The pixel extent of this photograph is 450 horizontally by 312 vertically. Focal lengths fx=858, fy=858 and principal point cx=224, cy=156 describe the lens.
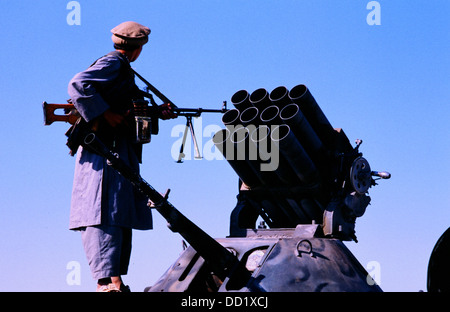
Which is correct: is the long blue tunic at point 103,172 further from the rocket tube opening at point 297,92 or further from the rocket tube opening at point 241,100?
the rocket tube opening at point 297,92

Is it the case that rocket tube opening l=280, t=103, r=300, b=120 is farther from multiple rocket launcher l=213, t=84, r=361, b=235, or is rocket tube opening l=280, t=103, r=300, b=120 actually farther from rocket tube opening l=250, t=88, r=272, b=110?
rocket tube opening l=250, t=88, r=272, b=110

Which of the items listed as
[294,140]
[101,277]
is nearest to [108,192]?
[101,277]

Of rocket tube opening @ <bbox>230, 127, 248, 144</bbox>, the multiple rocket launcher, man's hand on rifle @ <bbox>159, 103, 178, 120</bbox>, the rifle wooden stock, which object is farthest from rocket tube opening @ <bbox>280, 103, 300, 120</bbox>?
the rifle wooden stock

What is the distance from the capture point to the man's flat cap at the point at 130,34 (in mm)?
9484

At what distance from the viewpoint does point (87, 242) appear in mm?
8938

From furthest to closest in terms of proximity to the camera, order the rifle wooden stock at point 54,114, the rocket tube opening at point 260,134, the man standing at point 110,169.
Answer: the rocket tube opening at point 260,134, the rifle wooden stock at point 54,114, the man standing at point 110,169

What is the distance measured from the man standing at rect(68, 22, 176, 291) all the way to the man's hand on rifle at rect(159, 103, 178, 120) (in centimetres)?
3

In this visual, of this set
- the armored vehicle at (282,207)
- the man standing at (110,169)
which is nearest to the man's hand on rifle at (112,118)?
the man standing at (110,169)

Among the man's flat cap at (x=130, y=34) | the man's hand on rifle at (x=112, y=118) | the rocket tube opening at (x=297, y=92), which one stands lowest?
the man's hand on rifle at (x=112, y=118)

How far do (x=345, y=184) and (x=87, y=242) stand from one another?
10.2 ft

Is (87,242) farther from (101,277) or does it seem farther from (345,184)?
(345,184)

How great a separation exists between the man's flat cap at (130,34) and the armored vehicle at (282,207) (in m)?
1.32

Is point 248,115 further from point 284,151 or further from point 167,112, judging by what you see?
point 167,112

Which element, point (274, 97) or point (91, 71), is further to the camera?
point (274, 97)
